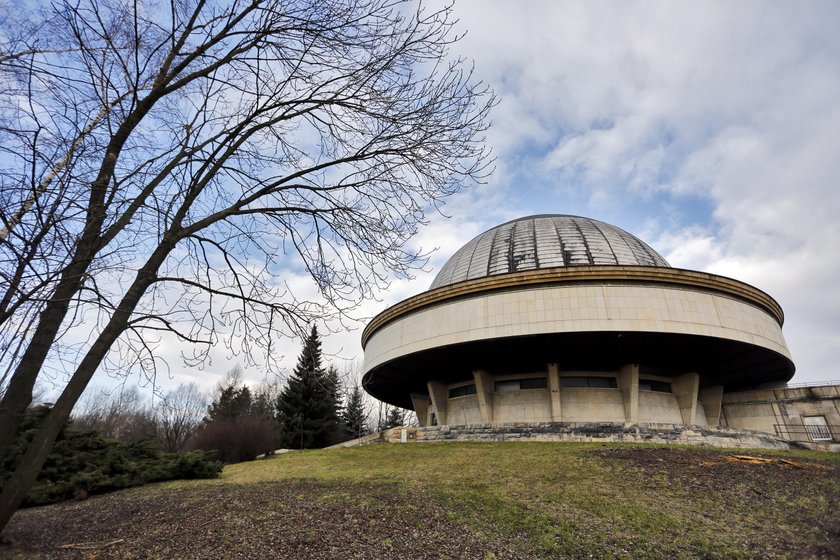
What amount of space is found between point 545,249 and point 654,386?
980 centimetres

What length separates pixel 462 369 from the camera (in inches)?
1000

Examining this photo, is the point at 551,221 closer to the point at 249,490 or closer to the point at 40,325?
the point at 249,490

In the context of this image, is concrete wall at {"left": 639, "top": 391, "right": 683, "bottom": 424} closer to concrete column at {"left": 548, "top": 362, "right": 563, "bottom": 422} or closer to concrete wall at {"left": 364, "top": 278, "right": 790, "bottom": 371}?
concrete column at {"left": 548, "top": 362, "right": 563, "bottom": 422}

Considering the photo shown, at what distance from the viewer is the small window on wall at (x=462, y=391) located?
26652 millimetres

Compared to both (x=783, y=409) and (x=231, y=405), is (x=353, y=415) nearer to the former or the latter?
(x=231, y=405)

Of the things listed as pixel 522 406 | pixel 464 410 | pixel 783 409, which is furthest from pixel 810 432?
pixel 464 410

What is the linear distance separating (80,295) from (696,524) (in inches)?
372

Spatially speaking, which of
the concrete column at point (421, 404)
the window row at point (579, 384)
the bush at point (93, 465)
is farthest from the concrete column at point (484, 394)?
the bush at point (93, 465)

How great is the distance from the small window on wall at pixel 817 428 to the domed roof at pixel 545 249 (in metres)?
12.1

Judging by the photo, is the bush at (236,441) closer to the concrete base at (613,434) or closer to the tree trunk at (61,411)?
the concrete base at (613,434)

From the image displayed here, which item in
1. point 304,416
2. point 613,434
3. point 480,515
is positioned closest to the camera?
point 480,515

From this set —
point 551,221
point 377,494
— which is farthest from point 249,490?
point 551,221

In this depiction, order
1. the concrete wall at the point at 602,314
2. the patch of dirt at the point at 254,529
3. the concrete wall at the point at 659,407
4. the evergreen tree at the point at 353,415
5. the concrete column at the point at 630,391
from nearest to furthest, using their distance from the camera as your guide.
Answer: the patch of dirt at the point at 254,529, the concrete wall at the point at 602,314, the concrete column at the point at 630,391, the concrete wall at the point at 659,407, the evergreen tree at the point at 353,415

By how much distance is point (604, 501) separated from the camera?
8.33m
